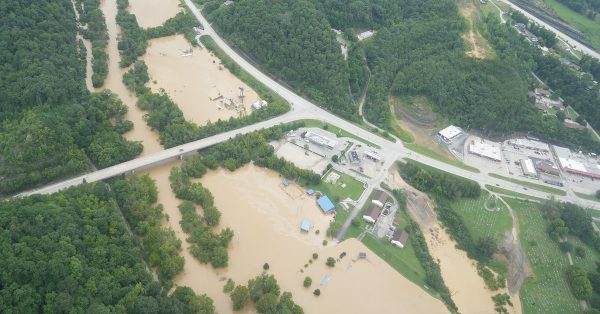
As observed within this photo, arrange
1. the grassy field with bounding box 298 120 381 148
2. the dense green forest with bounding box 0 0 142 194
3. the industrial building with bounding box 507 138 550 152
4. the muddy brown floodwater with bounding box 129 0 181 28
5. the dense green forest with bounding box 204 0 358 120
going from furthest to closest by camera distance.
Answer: the muddy brown floodwater with bounding box 129 0 181 28, the dense green forest with bounding box 204 0 358 120, the industrial building with bounding box 507 138 550 152, the grassy field with bounding box 298 120 381 148, the dense green forest with bounding box 0 0 142 194

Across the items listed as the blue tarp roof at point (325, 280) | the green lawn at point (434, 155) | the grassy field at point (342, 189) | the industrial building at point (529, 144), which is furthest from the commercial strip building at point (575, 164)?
the blue tarp roof at point (325, 280)

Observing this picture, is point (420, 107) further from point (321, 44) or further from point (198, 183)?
point (198, 183)

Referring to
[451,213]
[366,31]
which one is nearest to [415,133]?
[451,213]

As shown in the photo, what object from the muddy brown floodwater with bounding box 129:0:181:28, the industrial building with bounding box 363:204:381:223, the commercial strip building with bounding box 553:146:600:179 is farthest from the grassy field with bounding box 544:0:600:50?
the muddy brown floodwater with bounding box 129:0:181:28

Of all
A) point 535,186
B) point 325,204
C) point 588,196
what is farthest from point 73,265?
point 588,196

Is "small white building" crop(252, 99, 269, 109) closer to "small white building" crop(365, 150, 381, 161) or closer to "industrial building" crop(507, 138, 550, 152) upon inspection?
"small white building" crop(365, 150, 381, 161)

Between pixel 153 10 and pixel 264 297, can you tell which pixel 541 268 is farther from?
pixel 153 10
